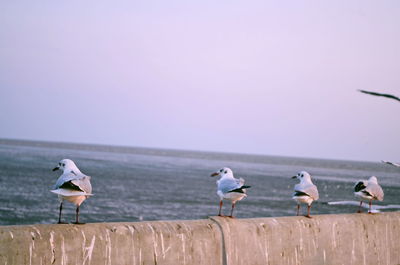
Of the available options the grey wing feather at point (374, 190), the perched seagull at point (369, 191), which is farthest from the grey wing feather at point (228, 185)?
the grey wing feather at point (374, 190)

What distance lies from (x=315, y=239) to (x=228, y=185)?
182cm

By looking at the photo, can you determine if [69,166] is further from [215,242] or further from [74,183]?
[215,242]

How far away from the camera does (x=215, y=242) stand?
17.9ft

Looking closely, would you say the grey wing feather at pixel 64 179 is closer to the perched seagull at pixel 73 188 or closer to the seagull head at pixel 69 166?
the perched seagull at pixel 73 188

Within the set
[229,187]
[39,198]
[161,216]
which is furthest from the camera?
[39,198]

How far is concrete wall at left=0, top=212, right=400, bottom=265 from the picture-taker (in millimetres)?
4457

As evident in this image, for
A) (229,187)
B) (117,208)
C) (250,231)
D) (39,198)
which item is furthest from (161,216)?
(250,231)

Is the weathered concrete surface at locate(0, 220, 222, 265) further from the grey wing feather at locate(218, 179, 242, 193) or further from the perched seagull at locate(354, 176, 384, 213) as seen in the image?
the perched seagull at locate(354, 176, 384, 213)

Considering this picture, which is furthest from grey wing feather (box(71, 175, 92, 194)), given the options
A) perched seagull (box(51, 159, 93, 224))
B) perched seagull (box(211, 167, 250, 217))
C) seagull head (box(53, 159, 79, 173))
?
perched seagull (box(211, 167, 250, 217))

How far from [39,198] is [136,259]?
31.0m

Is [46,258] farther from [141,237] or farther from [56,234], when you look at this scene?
[141,237]

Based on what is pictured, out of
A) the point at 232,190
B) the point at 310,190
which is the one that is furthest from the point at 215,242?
the point at 310,190

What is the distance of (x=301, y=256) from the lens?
235 inches

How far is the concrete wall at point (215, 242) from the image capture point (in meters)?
4.46
